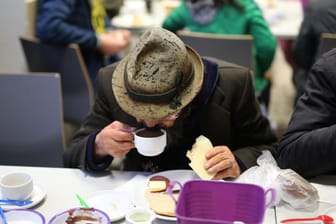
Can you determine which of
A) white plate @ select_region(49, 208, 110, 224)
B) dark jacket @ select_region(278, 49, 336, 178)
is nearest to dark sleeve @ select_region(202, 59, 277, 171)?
dark jacket @ select_region(278, 49, 336, 178)

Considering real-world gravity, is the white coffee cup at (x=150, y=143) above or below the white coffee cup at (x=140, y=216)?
above

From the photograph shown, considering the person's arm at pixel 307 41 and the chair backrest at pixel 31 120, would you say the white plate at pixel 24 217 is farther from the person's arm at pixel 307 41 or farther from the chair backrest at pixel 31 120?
the person's arm at pixel 307 41

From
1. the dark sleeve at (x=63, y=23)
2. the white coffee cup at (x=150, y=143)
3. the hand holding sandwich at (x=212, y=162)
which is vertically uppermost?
the dark sleeve at (x=63, y=23)

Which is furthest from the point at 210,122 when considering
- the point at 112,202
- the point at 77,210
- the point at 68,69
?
the point at 68,69

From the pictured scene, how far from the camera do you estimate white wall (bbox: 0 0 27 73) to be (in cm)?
275

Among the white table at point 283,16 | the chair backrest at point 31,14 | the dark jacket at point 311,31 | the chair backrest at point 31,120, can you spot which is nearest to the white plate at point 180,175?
the chair backrest at point 31,120

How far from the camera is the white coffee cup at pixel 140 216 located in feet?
4.15

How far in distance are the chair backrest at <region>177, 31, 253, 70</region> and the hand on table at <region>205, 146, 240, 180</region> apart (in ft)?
3.67

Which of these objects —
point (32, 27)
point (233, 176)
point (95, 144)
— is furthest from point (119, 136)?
point (32, 27)

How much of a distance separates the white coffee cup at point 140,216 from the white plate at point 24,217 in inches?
9.1

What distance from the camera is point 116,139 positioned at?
1488 mm

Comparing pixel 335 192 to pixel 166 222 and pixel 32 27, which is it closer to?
pixel 166 222

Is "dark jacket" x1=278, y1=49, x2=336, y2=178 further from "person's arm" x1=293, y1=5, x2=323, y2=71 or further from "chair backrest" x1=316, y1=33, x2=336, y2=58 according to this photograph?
"person's arm" x1=293, y1=5, x2=323, y2=71

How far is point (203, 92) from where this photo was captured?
5.08 feet
